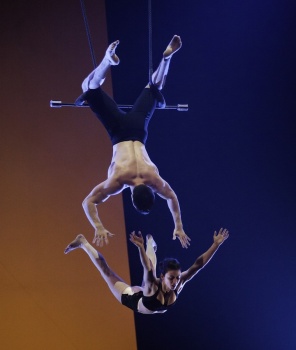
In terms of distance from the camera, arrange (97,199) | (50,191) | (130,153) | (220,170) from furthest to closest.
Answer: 1. (220,170)
2. (50,191)
3. (130,153)
4. (97,199)

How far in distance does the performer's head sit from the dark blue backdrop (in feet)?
6.24

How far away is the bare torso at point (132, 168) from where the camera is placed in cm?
390

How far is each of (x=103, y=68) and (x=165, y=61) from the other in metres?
0.51

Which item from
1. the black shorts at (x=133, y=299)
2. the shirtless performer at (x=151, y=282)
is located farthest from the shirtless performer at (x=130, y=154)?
the black shorts at (x=133, y=299)

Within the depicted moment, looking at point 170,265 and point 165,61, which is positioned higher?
point 165,61

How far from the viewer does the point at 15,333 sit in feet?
16.6

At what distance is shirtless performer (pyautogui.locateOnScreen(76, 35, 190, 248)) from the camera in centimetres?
378

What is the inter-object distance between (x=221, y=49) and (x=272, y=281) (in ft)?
8.78

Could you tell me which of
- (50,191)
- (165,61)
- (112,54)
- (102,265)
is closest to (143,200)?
(102,265)

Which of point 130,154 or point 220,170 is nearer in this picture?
point 130,154

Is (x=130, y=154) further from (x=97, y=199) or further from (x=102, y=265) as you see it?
(x=102, y=265)

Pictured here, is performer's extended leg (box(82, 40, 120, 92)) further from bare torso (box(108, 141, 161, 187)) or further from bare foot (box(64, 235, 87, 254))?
bare foot (box(64, 235, 87, 254))

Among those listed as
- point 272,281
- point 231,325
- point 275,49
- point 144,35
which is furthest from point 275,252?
point 144,35

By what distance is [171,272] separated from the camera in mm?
3701
